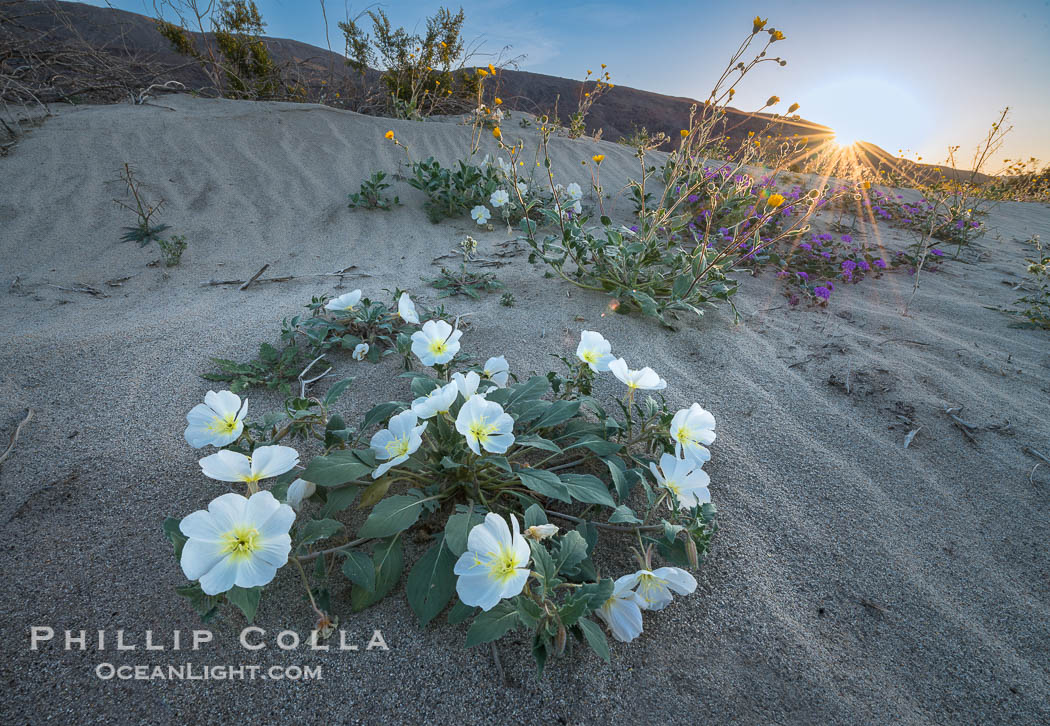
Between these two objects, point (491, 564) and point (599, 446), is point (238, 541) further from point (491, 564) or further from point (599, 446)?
point (599, 446)

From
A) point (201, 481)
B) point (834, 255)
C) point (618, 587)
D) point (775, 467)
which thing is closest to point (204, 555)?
point (201, 481)

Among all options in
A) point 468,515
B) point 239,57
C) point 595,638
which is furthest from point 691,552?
point 239,57

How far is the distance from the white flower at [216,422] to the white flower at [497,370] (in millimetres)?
720

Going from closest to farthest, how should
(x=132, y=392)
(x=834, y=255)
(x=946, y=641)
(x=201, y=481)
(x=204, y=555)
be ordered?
(x=204, y=555) < (x=946, y=641) < (x=201, y=481) < (x=132, y=392) < (x=834, y=255)

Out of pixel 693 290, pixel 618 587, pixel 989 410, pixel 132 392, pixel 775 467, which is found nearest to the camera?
pixel 618 587

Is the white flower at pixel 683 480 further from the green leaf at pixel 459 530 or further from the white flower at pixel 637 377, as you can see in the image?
the green leaf at pixel 459 530

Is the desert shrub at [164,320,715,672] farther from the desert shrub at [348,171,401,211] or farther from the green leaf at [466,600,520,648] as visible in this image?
the desert shrub at [348,171,401,211]

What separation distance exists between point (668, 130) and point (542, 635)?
67.8 feet

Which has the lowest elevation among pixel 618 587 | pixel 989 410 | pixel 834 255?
pixel 618 587

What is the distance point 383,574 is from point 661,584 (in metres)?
0.67

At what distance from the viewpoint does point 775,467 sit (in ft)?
5.54

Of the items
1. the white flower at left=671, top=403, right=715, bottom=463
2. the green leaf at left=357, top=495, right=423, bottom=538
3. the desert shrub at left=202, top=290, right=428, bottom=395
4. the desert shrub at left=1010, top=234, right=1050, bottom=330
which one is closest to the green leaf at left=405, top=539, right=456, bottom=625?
the green leaf at left=357, top=495, right=423, bottom=538

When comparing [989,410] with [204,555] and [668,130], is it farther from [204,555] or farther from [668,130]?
[668,130]

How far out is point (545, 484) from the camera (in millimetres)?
1188
